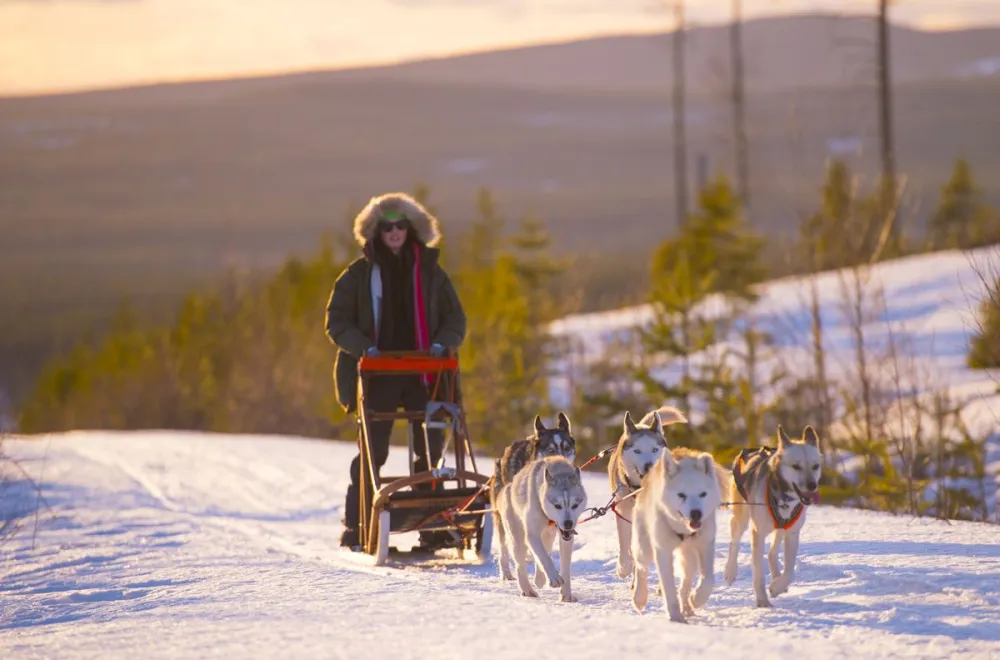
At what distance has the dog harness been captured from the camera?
19.6 feet

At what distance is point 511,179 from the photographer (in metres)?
126

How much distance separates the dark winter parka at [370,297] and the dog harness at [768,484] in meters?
2.91

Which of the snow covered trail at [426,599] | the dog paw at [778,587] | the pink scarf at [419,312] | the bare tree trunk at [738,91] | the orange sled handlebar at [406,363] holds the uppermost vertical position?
the bare tree trunk at [738,91]

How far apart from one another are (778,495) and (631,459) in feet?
3.52

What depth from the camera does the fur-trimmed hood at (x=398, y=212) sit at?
8.79 metres

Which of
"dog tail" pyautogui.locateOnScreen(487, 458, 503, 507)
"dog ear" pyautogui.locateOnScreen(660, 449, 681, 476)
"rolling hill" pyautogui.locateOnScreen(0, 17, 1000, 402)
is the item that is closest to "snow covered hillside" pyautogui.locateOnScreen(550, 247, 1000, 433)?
"dog tail" pyautogui.locateOnScreen(487, 458, 503, 507)

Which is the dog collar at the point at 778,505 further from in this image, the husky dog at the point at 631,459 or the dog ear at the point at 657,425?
the dog ear at the point at 657,425

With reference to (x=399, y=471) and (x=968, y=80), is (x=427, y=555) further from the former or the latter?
(x=968, y=80)

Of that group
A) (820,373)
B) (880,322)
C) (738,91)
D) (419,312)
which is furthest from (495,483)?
(738,91)

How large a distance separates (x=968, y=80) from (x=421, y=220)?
474 ft

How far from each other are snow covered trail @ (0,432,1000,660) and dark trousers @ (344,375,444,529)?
41 centimetres

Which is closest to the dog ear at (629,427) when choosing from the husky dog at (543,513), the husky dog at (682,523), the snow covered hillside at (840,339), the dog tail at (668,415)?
the dog tail at (668,415)

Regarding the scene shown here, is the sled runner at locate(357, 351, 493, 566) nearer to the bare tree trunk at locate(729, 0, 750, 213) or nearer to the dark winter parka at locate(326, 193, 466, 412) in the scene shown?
the dark winter parka at locate(326, 193, 466, 412)

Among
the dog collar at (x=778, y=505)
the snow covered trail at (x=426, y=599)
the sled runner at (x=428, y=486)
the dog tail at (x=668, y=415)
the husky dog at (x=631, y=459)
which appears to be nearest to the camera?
the snow covered trail at (x=426, y=599)
